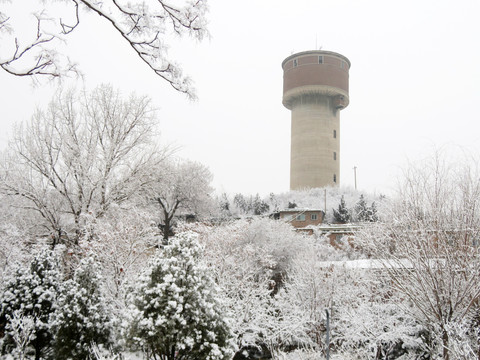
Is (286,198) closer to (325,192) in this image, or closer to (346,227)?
(325,192)

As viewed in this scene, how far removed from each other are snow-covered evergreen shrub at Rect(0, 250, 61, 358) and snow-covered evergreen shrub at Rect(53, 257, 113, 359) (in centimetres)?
166

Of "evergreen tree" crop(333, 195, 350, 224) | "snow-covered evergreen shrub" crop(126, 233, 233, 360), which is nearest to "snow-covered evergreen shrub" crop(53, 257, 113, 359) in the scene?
"snow-covered evergreen shrub" crop(126, 233, 233, 360)

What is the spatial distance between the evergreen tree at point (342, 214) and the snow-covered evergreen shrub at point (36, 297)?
26.8 metres

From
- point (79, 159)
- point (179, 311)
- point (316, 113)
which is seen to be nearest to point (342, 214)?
point (316, 113)

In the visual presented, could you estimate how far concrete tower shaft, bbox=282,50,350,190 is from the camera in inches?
1672

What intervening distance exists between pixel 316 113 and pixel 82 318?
3670 centimetres

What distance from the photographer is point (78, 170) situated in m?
17.2

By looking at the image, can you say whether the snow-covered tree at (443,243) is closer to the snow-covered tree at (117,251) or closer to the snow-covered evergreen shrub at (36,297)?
the snow-covered tree at (117,251)

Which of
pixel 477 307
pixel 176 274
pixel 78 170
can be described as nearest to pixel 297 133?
pixel 78 170

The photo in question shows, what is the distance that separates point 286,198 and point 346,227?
1263 cm

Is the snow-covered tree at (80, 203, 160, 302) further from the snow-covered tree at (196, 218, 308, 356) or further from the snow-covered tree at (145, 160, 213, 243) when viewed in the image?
the snow-covered tree at (145, 160, 213, 243)

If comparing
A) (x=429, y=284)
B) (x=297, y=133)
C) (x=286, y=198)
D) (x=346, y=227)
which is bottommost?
(x=429, y=284)

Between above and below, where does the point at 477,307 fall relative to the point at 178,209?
below

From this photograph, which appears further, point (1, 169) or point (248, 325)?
point (1, 169)
